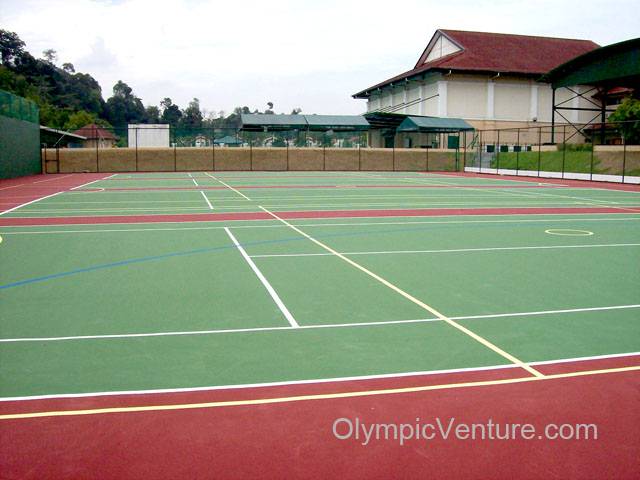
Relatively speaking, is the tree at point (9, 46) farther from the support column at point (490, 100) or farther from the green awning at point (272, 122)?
the support column at point (490, 100)

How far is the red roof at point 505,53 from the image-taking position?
2687 inches

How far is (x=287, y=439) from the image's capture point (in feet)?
14.8

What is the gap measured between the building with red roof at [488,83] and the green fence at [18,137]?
37.8 metres

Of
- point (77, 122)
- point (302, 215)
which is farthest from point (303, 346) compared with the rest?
point (77, 122)

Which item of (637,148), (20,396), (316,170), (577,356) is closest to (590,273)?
(577,356)

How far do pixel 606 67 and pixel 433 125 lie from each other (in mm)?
16184

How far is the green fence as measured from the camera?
37.3m

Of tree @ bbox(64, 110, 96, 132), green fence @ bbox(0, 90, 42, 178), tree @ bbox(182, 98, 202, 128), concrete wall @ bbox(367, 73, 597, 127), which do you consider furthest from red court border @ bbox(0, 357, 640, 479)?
tree @ bbox(182, 98, 202, 128)

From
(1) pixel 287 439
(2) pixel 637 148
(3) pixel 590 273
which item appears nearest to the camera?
(1) pixel 287 439

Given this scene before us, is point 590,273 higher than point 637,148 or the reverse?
the reverse

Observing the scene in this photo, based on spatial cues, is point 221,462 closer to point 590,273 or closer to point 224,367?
point 224,367

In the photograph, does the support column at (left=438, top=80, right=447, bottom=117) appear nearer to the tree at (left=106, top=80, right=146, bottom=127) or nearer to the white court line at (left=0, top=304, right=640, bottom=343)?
the white court line at (left=0, top=304, right=640, bottom=343)

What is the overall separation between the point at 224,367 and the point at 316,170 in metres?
52.8

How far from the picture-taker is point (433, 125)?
2379 inches
